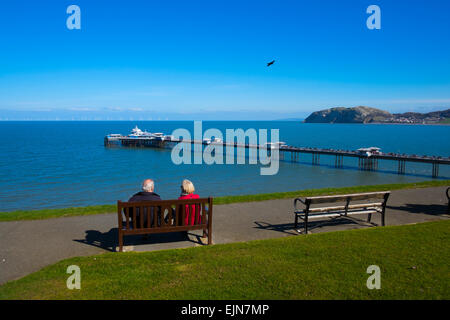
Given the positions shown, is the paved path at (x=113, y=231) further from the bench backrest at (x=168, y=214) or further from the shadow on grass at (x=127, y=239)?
the bench backrest at (x=168, y=214)

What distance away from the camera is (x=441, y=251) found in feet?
16.9

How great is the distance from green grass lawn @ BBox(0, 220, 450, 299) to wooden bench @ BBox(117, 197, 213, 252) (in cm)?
45

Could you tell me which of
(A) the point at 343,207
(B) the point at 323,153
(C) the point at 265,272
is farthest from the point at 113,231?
(B) the point at 323,153

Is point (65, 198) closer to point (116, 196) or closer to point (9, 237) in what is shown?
point (116, 196)

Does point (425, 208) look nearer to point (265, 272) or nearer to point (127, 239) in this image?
point (265, 272)

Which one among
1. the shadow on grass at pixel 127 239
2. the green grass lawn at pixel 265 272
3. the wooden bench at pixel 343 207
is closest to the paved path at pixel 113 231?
the shadow on grass at pixel 127 239

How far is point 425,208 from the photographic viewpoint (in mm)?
8719

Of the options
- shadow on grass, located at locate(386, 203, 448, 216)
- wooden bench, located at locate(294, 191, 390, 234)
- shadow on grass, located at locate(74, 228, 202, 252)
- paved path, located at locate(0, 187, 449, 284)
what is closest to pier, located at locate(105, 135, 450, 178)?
shadow on grass, located at locate(386, 203, 448, 216)

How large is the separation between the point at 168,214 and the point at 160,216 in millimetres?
147

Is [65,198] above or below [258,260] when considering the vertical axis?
below

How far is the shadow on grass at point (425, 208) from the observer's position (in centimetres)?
831

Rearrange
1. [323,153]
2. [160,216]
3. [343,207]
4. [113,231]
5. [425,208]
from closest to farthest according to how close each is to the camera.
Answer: [160,216]
[113,231]
[343,207]
[425,208]
[323,153]
